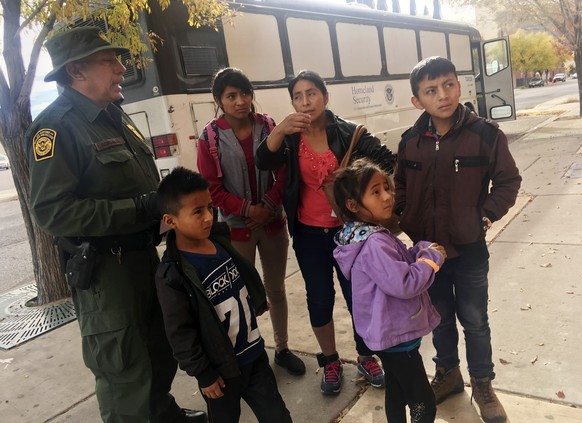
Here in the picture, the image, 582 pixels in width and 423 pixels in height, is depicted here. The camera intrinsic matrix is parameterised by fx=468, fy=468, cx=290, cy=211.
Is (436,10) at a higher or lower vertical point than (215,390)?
higher

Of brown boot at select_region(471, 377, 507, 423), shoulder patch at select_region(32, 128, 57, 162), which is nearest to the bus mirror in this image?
brown boot at select_region(471, 377, 507, 423)

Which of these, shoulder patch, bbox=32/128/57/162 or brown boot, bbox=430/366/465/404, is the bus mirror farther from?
shoulder patch, bbox=32/128/57/162

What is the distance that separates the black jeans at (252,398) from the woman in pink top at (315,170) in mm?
689

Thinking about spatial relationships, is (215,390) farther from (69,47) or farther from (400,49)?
(400,49)

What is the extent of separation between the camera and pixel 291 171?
2.62m

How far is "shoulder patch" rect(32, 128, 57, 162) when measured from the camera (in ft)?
6.38

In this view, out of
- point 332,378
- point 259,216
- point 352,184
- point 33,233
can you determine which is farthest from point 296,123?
point 33,233

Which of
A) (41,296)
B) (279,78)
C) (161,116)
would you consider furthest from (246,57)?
(41,296)

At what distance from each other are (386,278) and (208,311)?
75 centimetres

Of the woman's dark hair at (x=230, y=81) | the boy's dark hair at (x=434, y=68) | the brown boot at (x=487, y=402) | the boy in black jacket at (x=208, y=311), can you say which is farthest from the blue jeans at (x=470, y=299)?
the woman's dark hair at (x=230, y=81)

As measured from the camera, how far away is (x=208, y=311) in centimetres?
196

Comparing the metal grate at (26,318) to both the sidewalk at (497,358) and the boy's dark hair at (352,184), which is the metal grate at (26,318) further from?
the boy's dark hair at (352,184)

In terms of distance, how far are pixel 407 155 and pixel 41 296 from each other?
443 cm

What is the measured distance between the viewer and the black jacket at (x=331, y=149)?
2.55 m
